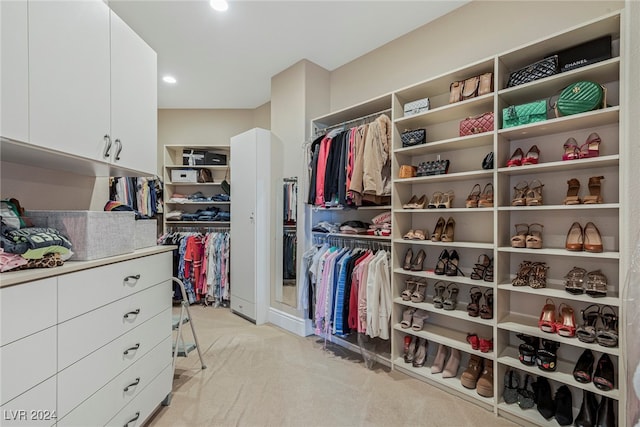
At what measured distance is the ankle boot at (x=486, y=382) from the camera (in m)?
1.83

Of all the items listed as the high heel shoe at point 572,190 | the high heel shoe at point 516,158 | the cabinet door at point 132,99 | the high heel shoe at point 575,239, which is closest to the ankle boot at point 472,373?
the high heel shoe at point 575,239

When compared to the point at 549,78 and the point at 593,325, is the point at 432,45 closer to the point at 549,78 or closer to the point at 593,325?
the point at 549,78

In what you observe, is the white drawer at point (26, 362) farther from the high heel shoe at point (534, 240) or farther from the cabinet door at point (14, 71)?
the high heel shoe at point (534, 240)

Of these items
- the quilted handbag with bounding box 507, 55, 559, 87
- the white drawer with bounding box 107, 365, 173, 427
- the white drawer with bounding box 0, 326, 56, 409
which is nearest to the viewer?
the white drawer with bounding box 0, 326, 56, 409

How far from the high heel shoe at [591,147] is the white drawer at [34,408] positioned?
2661 mm

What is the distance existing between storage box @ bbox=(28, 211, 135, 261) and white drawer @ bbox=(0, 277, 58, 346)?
261 mm

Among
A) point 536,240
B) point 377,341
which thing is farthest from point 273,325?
point 536,240

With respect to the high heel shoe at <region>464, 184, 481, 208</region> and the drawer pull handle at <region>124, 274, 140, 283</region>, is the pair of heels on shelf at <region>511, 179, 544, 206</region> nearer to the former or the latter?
the high heel shoe at <region>464, 184, 481, 208</region>

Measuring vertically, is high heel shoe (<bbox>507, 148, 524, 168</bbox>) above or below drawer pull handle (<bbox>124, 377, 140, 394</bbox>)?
above

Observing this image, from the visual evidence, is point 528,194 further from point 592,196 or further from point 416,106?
point 416,106

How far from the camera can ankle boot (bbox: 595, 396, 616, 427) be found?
4.82 feet

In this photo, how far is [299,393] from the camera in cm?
200

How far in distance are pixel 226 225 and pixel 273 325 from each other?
6.00ft

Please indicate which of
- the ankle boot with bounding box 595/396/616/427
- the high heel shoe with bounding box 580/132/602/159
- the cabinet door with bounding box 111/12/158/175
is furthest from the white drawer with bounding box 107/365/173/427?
the high heel shoe with bounding box 580/132/602/159
